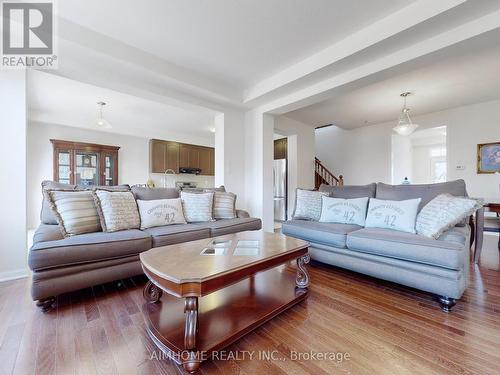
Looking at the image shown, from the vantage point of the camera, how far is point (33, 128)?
Result: 15.9 feet

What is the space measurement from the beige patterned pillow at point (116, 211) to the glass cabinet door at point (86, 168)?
12.2ft

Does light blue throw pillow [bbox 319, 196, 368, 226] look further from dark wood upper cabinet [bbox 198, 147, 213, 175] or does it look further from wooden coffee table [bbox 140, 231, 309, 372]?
dark wood upper cabinet [bbox 198, 147, 213, 175]

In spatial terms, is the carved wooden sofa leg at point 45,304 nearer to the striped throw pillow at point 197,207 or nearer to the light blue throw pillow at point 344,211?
the striped throw pillow at point 197,207

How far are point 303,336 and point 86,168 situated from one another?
5.91 meters

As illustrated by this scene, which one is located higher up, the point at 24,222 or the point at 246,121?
the point at 246,121

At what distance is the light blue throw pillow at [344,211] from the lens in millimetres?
2712

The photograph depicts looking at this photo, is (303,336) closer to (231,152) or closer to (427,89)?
(231,152)

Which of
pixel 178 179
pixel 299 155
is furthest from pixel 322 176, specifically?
pixel 178 179

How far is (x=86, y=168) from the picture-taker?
17.4 ft

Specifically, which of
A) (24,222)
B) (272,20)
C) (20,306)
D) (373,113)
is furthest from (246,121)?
(20,306)

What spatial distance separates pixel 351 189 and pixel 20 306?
357 centimetres

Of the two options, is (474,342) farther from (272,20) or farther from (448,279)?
(272,20)

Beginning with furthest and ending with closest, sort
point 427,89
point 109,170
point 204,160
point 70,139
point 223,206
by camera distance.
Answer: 1. point 204,160
2. point 109,170
3. point 70,139
4. point 427,89
5. point 223,206

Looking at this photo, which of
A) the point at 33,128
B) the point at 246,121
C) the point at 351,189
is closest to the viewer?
the point at 351,189
